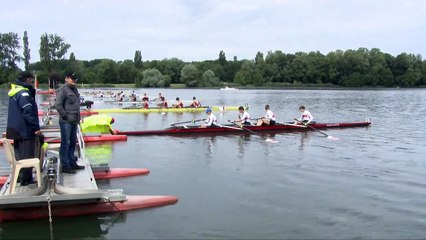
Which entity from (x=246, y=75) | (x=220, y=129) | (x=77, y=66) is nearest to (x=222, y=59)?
(x=246, y=75)

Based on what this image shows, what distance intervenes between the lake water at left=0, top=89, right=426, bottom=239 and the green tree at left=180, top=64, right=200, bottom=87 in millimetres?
101491

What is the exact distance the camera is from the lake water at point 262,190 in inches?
310

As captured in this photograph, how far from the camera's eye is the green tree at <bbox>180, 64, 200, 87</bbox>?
12025 cm

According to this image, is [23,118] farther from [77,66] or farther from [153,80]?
[77,66]

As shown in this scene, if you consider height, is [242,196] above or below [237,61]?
below

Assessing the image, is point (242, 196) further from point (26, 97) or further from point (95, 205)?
point (26, 97)

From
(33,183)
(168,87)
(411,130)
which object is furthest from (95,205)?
(168,87)

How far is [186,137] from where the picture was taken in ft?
64.7

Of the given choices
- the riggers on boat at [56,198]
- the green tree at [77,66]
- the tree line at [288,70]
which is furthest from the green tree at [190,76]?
the riggers on boat at [56,198]

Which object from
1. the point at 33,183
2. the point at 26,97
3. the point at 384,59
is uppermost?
the point at 384,59

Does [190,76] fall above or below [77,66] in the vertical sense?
below

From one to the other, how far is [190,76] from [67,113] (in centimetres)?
11194

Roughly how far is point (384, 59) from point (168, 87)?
61.0m

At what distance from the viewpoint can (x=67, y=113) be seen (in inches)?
356
